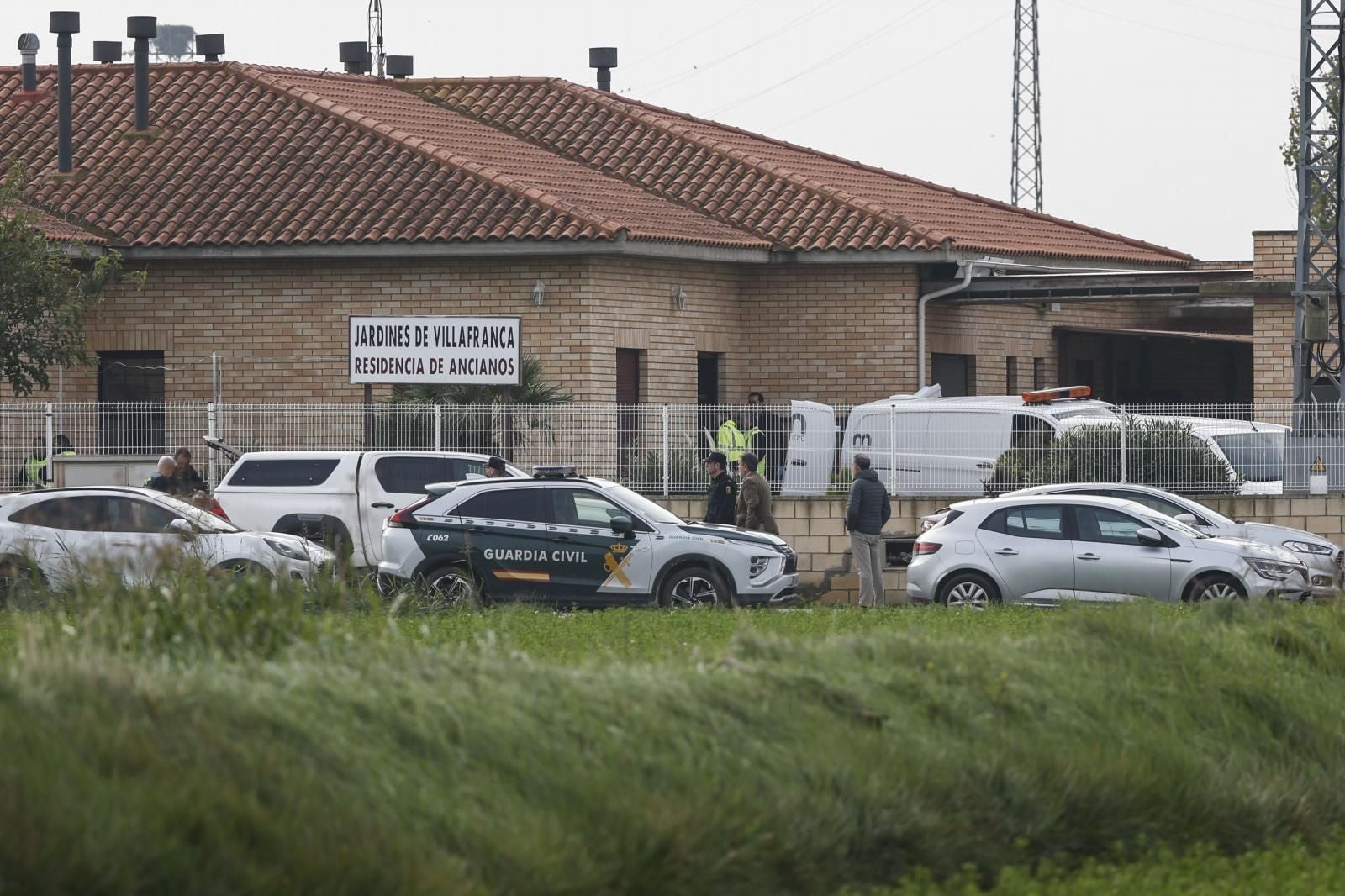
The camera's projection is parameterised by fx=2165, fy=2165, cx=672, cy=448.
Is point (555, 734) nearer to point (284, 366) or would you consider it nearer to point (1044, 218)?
point (284, 366)

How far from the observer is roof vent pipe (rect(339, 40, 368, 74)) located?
128 ft

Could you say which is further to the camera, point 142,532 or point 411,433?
point 411,433

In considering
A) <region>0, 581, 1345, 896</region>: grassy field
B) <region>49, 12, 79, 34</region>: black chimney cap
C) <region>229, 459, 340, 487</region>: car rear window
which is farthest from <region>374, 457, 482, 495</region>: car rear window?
<region>49, 12, 79, 34</region>: black chimney cap

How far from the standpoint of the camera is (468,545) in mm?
19938

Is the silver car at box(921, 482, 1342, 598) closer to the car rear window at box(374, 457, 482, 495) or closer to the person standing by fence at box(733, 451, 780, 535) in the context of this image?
the person standing by fence at box(733, 451, 780, 535)

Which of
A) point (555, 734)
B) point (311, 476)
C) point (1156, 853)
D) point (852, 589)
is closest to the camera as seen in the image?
point (555, 734)

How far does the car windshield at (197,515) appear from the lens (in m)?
19.5

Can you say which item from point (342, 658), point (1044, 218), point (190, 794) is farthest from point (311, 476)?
point (1044, 218)

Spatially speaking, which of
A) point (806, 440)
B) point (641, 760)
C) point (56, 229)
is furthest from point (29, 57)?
point (641, 760)

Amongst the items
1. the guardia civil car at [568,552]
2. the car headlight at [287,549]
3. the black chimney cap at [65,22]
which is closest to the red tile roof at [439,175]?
the black chimney cap at [65,22]

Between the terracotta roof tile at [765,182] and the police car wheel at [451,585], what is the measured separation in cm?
1114

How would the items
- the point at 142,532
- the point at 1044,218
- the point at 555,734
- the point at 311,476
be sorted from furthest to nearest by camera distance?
the point at 1044,218 < the point at 311,476 < the point at 142,532 < the point at 555,734

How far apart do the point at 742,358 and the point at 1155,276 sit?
5.86 metres

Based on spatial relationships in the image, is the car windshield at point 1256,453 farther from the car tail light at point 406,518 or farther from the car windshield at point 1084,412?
the car tail light at point 406,518
